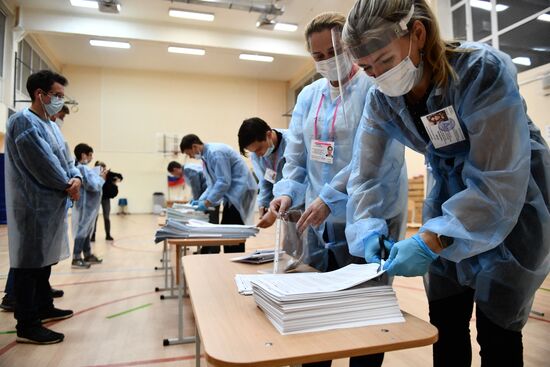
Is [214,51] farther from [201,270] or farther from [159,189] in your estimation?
[201,270]

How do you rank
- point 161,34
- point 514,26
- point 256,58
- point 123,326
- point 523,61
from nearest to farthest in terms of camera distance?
1. point 123,326
2. point 523,61
3. point 514,26
4. point 161,34
5. point 256,58

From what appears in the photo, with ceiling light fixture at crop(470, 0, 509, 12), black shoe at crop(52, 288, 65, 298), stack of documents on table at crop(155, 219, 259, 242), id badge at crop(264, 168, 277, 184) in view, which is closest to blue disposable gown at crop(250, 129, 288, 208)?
id badge at crop(264, 168, 277, 184)

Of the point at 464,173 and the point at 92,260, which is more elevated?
the point at 464,173

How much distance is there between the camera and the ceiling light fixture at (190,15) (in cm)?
742

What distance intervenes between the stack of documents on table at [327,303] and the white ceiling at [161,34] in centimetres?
712

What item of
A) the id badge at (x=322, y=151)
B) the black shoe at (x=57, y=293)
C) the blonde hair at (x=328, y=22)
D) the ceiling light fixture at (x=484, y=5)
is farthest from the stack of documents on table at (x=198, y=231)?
the ceiling light fixture at (x=484, y=5)

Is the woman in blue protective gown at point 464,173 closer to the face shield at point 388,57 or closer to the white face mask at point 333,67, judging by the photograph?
the face shield at point 388,57

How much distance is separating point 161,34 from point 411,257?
8.43 metres

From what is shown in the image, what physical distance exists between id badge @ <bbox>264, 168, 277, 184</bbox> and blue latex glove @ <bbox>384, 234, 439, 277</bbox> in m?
1.53

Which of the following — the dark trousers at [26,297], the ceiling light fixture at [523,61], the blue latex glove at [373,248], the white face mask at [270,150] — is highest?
the ceiling light fixture at [523,61]

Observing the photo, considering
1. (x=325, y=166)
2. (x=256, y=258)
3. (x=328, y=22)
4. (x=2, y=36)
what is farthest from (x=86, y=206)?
(x=2, y=36)

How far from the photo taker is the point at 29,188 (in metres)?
1.91

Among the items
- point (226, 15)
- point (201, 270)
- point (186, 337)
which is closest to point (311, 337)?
point (201, 270)

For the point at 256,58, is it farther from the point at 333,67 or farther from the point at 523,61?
the point at 333,67
